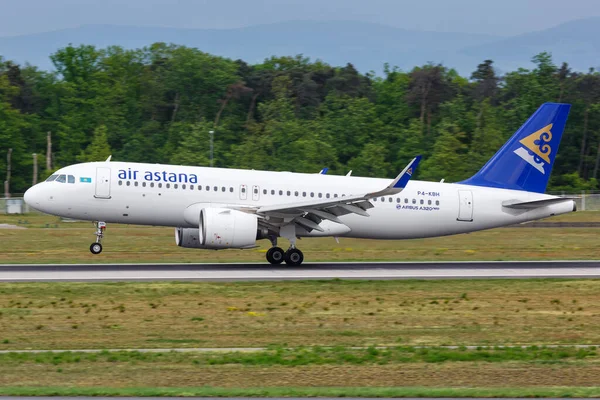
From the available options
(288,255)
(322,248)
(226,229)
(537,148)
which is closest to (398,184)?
(288,255)

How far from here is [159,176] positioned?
3294 centimetres

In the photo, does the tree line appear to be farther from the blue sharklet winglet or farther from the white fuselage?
the blue sharklet winglet

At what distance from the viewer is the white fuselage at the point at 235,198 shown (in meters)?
32.8

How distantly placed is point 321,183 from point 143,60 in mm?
75101

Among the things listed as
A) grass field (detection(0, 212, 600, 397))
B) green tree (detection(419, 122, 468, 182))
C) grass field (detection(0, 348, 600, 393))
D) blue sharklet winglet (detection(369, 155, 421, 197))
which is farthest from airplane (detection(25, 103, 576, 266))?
green tree (detection(419, 122, 468, 182))

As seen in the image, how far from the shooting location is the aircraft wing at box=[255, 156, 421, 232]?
30859 millimetres

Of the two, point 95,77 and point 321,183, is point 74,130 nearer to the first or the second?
point 95,77

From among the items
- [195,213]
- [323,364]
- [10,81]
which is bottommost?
[323,364]

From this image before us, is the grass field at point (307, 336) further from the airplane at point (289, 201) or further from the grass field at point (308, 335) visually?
the airplane at point (289, 201)

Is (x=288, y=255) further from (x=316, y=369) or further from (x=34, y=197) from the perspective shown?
(x=316, y=369)

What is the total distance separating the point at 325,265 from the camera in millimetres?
33750

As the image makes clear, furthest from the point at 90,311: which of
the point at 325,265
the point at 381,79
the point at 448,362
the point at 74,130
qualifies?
the point at 381,79

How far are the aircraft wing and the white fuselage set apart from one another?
1225mm

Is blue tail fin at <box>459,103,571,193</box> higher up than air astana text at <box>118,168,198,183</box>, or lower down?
higher up
